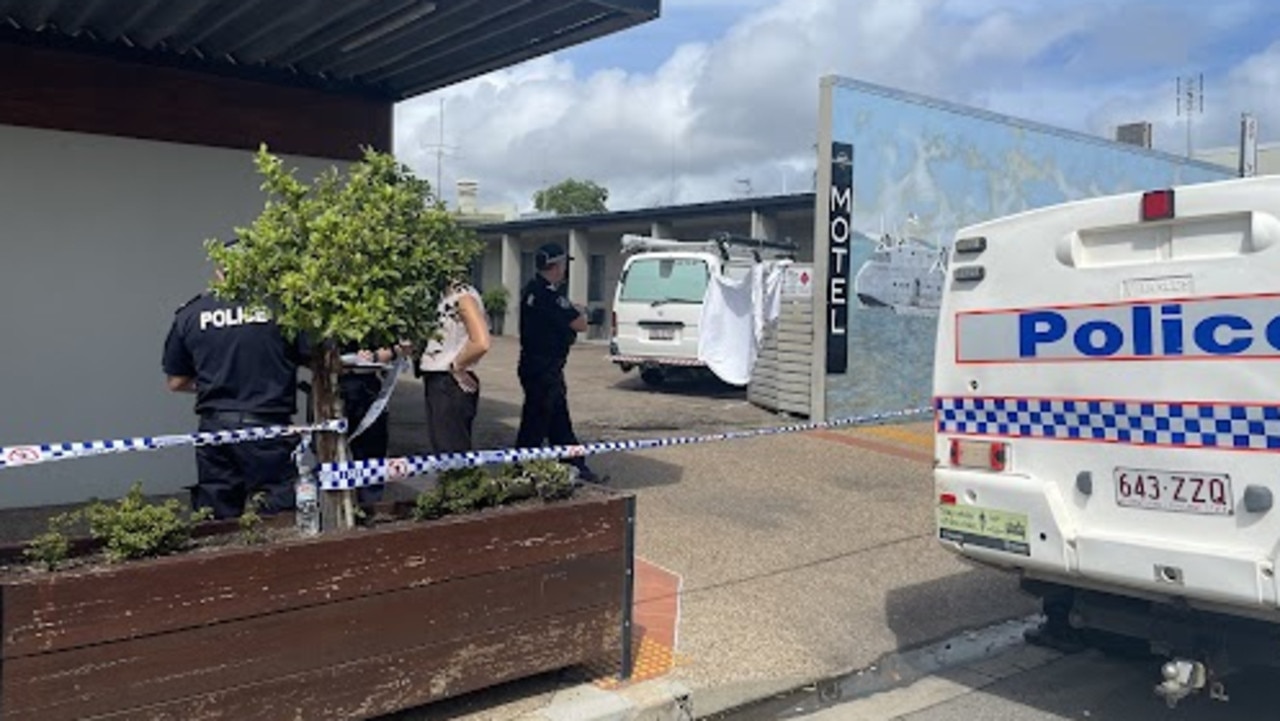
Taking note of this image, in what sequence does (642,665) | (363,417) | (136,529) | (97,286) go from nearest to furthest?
(136,529)
(642,665)
(363,417)
(97,286)

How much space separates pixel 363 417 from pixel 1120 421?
4.48 metres

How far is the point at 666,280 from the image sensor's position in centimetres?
1534

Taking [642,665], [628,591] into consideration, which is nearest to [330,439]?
[628,591]

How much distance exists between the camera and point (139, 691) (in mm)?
3328

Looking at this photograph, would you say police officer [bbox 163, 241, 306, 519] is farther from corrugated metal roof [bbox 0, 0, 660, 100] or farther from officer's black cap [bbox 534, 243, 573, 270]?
officer's black cap [bbox 534, 243, 573, 270]

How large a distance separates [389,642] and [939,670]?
292 cm

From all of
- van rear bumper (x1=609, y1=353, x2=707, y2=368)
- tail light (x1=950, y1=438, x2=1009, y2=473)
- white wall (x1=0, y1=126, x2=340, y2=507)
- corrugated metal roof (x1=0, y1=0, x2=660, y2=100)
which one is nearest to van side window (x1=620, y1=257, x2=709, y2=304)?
van rear bumper (x1=609, y1=353, x2=707, y2=368)

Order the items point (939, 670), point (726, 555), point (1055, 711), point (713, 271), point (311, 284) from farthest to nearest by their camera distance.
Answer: point (713, 271), point (726, 555), point (939, 670), point (1055, 711), point (311, 284)

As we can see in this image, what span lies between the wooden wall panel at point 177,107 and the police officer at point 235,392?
2991mm

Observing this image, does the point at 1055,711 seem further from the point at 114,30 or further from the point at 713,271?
the point at 713,271

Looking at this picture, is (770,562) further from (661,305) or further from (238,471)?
(661,305)

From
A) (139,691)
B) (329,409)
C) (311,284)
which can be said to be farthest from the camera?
(329,409)

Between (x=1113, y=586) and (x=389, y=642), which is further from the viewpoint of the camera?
(x=1113, y=586)

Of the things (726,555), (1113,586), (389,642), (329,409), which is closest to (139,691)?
(389,642)
